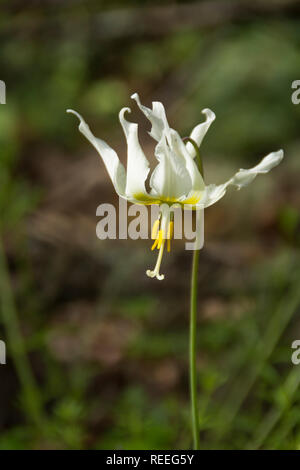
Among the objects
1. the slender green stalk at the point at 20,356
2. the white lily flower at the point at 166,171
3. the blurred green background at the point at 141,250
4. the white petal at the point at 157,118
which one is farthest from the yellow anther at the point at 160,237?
the slender green stalk at the point at 20,356

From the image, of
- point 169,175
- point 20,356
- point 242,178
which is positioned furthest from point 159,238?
point 20,356

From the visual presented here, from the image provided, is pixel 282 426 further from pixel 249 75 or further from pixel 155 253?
pixel 249 75

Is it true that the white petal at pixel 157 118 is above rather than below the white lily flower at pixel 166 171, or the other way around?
above

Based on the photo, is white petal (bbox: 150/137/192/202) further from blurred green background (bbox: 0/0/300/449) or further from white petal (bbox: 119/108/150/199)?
blurred green background (bbox: 0/0/300/449)

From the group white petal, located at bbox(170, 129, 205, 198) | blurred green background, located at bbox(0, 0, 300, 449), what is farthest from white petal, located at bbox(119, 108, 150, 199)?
blurred green background, located at bbox(0, 0, 300, 449)

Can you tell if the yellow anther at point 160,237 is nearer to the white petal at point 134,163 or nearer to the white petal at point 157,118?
the white petal at point 134,163

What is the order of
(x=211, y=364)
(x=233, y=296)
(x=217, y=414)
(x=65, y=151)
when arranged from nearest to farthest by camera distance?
1. (x=217, y=414)
2. (x=211, y=364)
3. (x=233, y=296)
4. (x=65, y=151)

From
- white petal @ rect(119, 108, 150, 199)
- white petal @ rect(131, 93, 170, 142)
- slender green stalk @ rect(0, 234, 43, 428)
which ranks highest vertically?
white petal @ rect(131, 93, 170, 142)

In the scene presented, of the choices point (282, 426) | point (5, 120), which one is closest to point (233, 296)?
point (282, 426)
